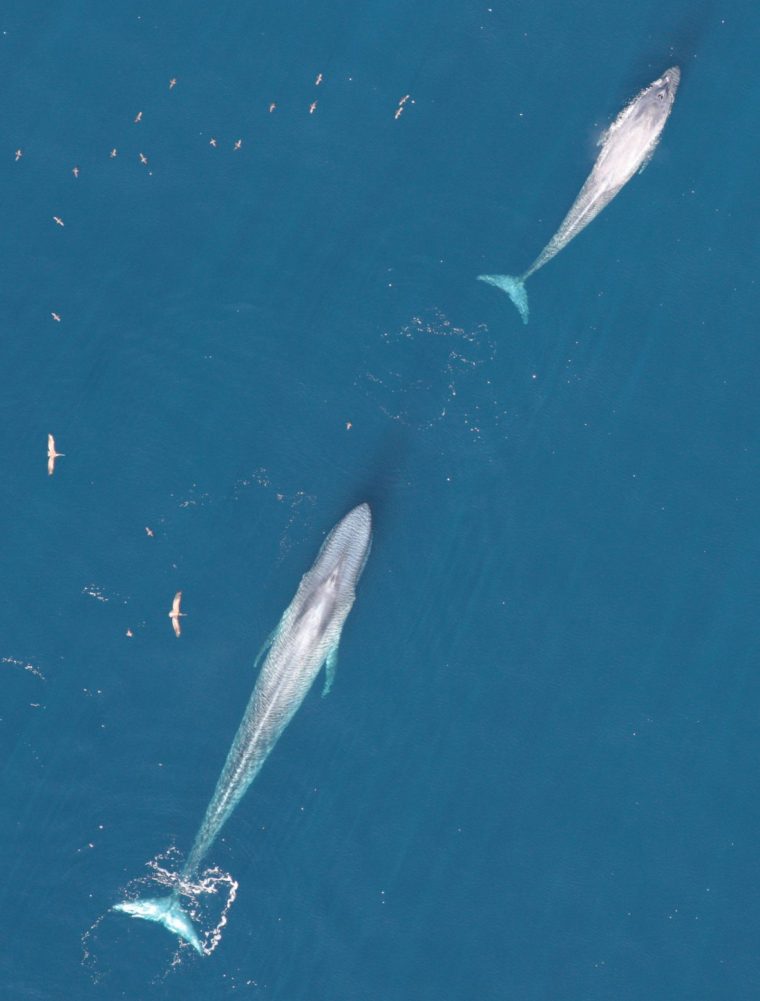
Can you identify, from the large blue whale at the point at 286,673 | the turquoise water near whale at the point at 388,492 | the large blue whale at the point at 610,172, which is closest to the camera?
the large blue whale at the point at 286,673

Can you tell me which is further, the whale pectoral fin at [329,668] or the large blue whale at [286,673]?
the whale pectoral fin at [329,668]

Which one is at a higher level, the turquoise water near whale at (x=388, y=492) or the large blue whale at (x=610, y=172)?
the large blue whale at (x=610, y=172)

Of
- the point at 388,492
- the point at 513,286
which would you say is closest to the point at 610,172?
the point at 513,286

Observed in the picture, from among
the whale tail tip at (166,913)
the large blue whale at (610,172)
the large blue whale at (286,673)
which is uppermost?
the large blue whale at (610,172)

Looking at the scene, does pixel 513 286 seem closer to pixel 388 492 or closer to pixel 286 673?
pixel 388 492

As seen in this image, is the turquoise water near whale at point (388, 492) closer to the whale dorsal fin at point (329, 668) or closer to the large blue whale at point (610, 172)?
the large blue whale at point (610, 172)

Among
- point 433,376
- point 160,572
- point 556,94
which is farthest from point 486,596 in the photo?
point 556,94

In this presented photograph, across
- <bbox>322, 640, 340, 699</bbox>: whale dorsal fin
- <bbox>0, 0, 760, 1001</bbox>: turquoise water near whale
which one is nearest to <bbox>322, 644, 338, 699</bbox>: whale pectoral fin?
<bbox>322, 640, 340, 699</bbox>: whale dorsal fin

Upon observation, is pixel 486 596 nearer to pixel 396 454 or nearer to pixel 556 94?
pixel 396 454

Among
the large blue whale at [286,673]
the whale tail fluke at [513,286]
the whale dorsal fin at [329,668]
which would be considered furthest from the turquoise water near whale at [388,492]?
the whale dorsal fin at [329,668]
